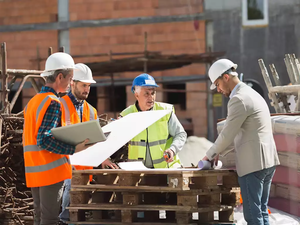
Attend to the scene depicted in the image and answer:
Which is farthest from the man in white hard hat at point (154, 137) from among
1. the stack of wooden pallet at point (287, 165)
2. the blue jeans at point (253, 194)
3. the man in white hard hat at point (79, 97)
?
the stack of wooden pallet at point (287, 165)

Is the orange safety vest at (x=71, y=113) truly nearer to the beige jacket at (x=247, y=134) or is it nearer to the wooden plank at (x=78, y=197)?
the wooden plank at (x=78, y=197)

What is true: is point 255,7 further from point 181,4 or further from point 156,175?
point 156,175

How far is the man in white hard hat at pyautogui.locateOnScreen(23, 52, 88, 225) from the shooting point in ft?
15.4

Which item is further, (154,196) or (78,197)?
(154,196)

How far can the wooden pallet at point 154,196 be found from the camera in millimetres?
4965

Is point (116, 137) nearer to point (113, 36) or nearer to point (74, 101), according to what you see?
point (74, 101)

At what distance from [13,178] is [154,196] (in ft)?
10.4

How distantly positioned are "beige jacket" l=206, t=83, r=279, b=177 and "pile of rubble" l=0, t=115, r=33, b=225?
3470 mm

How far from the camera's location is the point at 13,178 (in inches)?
314

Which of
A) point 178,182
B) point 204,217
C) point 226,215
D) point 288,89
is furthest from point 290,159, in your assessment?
point 178,182

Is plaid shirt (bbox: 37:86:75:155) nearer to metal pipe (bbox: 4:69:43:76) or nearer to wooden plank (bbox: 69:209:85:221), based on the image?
wooden plank (bbox: 69:209:85:221)

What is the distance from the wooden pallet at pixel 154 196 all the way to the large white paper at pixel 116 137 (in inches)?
8.3

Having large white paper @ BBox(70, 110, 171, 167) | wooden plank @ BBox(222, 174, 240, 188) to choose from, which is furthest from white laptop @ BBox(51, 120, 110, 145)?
wooden plank @ BBox(222, 174, 240, 188)

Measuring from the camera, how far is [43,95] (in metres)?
4.79
